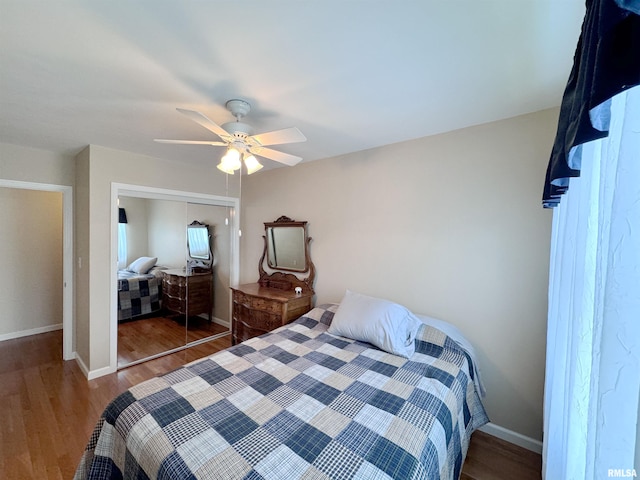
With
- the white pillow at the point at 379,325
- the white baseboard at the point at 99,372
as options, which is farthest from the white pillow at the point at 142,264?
the white pillow at the point at 379,325

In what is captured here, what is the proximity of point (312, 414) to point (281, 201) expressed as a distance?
2.63 meters

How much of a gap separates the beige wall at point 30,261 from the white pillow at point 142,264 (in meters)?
1.96

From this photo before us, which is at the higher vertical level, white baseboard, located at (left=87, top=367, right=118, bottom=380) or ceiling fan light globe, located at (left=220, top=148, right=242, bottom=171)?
ceiling fan light globe, located at (left=220, top=148, right=242, bottom=171)

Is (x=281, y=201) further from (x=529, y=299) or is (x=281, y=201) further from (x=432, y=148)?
(x=529, y=299)

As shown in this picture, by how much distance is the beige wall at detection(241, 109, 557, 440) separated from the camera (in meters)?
1.88

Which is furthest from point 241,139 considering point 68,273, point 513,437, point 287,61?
point 68,273

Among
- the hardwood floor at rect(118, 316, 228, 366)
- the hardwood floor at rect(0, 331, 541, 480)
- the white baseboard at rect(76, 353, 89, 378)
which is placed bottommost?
the hardwood floor at rect(0, 331, 541, 480)

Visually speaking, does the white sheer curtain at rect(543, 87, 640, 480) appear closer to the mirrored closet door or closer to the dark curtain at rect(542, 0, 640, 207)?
the dark curtain at rect(542, 0, 640, 207)

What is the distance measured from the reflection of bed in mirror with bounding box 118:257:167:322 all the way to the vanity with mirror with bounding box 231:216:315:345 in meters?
1.04

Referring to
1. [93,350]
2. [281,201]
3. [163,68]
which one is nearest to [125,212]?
[93,350]

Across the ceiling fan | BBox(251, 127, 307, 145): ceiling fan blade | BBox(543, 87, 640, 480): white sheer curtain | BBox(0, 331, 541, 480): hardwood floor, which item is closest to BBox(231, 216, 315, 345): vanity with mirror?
BBox(0, 331, 541, 480): hardwood floor

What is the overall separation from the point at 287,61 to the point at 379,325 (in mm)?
1838

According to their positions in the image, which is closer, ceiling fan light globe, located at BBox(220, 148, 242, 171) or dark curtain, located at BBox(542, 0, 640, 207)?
dark curtain, located at BBox(542, 0, 640, 207)

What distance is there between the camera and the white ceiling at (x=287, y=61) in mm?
1063
